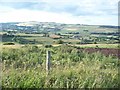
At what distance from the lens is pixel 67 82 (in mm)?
8102

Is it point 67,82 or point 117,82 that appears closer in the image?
point 67,82

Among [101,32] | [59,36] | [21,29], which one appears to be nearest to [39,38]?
[21,29]

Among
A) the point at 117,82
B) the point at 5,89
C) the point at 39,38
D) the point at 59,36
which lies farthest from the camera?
the point at 59,36

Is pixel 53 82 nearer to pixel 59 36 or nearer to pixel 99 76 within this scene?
pixel 99 76

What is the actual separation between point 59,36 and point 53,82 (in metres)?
28.2

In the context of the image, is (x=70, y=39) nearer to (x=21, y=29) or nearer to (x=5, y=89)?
(x=21, y=29)

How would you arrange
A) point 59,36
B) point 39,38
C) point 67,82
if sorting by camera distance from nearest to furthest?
1. point 67,82
2. point 39,38
3. point 59,36

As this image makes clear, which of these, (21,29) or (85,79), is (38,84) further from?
(21,29)

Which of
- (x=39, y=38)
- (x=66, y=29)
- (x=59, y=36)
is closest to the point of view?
(x=39, y=38)

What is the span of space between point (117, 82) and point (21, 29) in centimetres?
2473

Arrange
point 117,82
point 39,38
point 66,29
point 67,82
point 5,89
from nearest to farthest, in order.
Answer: point 5,89, point 67,82, point 117,82, point 39,38, point 66,29

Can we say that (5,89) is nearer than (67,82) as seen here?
Yes

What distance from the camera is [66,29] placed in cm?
4156

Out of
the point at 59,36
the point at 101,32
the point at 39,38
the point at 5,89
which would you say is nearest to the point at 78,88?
the point at 5,89
